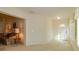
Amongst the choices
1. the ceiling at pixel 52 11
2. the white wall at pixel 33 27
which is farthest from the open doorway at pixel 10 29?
the ceiling at pixel 52 11

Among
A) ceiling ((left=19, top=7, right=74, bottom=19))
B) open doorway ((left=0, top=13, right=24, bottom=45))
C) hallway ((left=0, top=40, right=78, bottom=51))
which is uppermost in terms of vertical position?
ceiling ((left=19, top=7, right=74, bottom=19))

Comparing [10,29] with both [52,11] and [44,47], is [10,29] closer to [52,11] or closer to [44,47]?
[44,47]

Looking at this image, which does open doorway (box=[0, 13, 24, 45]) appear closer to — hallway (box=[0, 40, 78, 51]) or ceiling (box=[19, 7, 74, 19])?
hallway (box=[0, 40, 78, 51])

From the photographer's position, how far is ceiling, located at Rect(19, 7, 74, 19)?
2.50 meters

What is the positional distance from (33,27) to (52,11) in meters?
0.41

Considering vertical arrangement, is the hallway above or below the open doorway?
below

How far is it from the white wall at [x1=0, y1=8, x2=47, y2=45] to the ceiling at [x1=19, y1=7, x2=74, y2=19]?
0.07 m

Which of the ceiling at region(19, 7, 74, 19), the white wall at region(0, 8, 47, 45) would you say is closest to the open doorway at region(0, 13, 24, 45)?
the white wall at region(0, 8, 47, 45)

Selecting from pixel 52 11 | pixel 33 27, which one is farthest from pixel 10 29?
pixel 52 11
